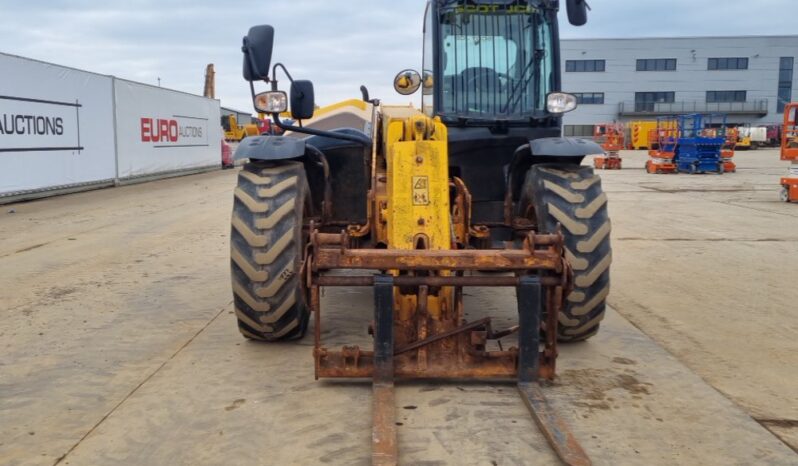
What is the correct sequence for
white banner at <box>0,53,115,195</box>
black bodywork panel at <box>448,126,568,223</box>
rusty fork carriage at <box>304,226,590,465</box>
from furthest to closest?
white banner at <box>0,53,115,195</box>
black bodywork panel at <box>448,126,568,223</box>
rusty fork carriage at <box>304,226,590,465</box>

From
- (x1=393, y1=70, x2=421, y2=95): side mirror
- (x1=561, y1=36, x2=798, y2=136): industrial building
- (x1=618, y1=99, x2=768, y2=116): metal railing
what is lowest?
(x1=393, y1=70, x2=421, y2=95): side mirror

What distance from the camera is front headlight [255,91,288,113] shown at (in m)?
5.00

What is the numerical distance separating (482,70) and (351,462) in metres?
3.53

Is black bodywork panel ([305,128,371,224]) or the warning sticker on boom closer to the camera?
the warning sticker on boom

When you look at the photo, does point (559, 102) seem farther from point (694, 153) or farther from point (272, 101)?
point (694, 153)

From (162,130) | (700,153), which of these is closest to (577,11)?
(162,130)

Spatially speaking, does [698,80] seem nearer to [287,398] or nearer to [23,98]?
[23,98]

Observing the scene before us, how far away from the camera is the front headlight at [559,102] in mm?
5262

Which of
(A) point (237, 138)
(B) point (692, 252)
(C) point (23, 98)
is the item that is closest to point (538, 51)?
(B) point (692, 252)

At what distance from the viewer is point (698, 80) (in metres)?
65.7

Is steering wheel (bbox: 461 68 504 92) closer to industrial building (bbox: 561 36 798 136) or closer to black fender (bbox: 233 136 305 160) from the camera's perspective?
black fender (bbox: 233 136 305 160)

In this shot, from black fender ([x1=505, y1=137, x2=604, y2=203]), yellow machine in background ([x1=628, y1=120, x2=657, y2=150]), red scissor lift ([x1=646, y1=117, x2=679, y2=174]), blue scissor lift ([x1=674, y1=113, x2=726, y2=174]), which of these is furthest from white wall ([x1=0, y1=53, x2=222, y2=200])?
yellow machine in background ([x1=628, y1=120, x2=657, y2=150])

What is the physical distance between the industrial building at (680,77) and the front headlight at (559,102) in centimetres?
6237

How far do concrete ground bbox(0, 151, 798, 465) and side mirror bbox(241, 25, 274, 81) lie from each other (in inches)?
75.6
